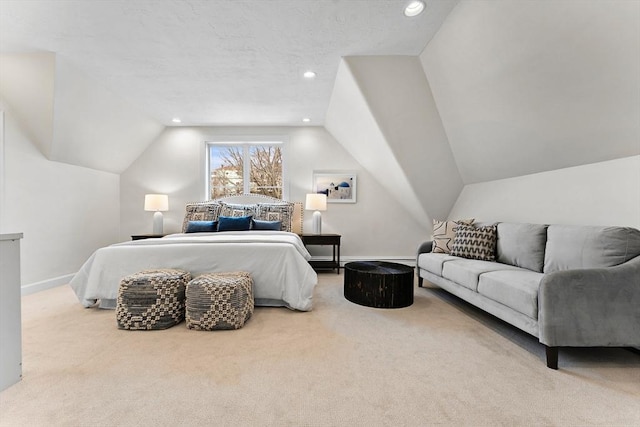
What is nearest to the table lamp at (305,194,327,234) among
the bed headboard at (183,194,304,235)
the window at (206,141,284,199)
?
the bed headboard at (183,194,304,235)

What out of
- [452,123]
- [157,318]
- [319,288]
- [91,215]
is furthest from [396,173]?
[91,215]

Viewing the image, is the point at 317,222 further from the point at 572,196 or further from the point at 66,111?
the point at 66,111

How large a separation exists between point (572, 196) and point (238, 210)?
4.03m

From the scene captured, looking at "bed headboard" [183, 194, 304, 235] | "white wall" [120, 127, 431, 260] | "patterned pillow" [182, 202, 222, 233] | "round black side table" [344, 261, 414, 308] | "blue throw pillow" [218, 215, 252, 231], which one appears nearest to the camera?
"round black side table" [344, 261, 414, 308]

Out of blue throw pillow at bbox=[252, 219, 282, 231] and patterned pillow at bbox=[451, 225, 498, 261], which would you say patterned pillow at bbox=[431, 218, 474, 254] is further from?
blue throw pillow at bbox=[252, 219, 282, 231]

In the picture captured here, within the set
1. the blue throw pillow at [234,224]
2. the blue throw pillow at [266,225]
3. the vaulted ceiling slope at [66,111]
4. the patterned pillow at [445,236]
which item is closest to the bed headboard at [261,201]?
the blue throw pillow at [266,225]

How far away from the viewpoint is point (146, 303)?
2201 mm

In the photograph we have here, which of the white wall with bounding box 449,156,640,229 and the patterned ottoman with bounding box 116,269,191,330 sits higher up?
the white wall with bounding box 449,156,640,229

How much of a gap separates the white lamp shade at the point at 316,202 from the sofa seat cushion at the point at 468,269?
2.13 m

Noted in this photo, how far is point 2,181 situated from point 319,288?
3541 mm

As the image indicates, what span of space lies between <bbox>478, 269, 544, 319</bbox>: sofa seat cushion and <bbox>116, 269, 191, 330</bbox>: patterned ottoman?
245 centimetres

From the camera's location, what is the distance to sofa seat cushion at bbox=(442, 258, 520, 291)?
2.40m

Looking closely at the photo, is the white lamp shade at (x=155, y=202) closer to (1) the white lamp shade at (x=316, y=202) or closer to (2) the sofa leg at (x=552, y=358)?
(1) the white lamp shade at (x=316, y=202)

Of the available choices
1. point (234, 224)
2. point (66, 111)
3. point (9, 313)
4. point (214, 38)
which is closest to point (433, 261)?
point (234, 224)
